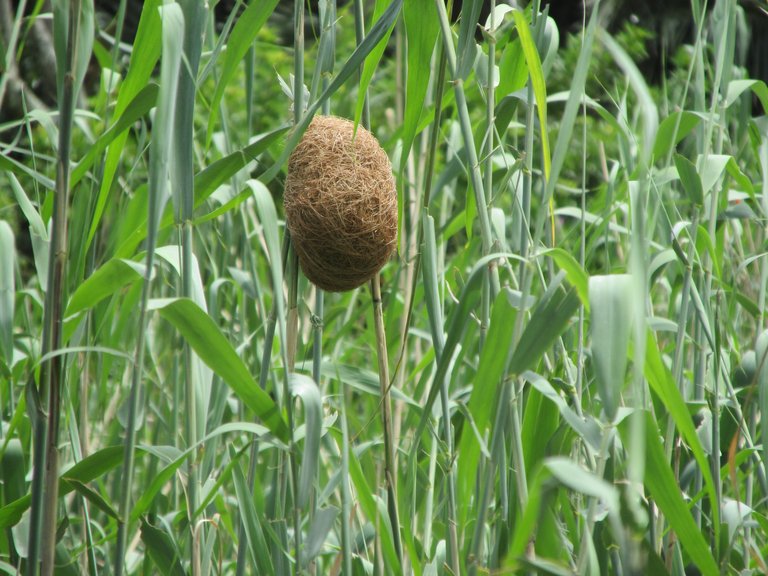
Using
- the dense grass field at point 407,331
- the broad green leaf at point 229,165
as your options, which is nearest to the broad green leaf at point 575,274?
the dense grass field at point 407,331

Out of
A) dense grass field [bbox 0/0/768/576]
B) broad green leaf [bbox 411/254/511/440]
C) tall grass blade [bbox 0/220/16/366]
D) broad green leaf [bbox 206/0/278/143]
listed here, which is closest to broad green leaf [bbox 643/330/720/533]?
dense grass field [bbox 0/0/768/576]

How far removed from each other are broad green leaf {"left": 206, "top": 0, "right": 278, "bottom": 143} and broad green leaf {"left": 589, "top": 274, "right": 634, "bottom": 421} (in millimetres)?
294

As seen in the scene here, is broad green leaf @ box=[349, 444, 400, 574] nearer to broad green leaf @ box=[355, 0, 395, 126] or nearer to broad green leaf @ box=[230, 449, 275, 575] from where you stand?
broad green leaf @ box=[230, 449, 275, 575]

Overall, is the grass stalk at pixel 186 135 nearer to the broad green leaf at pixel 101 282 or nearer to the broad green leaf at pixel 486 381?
the broad green leaf at pixel 101 282

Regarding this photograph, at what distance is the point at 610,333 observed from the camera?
14.1 inches

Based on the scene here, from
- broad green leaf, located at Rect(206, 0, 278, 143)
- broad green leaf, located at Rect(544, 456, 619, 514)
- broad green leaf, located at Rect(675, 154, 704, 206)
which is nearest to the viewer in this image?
broad green leaf, located at Rect(544, 456, 619, 514)

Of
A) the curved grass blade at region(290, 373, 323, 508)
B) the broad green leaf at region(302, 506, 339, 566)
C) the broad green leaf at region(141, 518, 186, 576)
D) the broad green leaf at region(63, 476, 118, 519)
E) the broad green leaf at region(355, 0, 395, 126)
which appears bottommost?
the broad green leaf at region(141, 518, 186, 576)

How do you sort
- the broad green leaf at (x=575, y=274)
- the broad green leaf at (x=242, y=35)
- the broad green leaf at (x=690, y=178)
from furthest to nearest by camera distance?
the broad green leaf at (x=690, y=178)
the broad green leaf at (x=242, y=35)
the broad green leaf at (x=575, y=274)

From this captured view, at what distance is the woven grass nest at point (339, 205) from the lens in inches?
22.3

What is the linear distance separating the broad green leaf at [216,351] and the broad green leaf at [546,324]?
0.16 m

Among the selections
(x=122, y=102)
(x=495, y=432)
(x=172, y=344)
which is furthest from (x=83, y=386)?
(x=495, y=432)

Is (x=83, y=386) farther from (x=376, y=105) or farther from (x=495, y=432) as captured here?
(x=376, y=105)

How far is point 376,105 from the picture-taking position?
2.50m

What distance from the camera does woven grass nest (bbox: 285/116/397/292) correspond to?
1.86 feet
